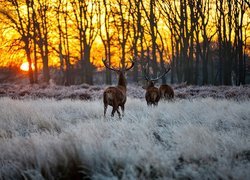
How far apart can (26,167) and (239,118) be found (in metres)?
5.36

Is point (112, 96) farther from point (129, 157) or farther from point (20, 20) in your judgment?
point (20, 20)

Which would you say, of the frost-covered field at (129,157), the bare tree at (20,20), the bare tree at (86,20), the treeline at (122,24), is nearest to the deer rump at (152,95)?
the frost-covered field at (129,157)

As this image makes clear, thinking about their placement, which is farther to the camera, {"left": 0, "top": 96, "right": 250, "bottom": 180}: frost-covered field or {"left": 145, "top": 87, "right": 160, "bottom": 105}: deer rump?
{"left": 145, "top": 87, "right": 160, "bottom": 105}: deer rump

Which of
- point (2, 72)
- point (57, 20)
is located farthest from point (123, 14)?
point (2, 72)

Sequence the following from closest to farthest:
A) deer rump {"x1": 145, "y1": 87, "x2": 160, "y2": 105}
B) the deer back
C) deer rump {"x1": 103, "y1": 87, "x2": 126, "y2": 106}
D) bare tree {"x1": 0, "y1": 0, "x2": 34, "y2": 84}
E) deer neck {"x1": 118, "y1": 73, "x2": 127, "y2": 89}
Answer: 1. deer rump {"x1": 103, "y1": 87, "x2": 126, "y2": 106}
2. deer neck {"x1": 118, "y1": 73, "x2": 127, "y2": 89}
3. deer rump {"x1": 145, "y1": 87, "x2": 160, "y2": 105}
4. the deer back
5. bare tree {"x1": 0, "y1": 0, "x2": 34, "y2": 84}

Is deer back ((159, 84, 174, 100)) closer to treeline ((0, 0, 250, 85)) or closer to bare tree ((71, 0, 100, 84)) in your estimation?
treeline ((0, 0, 250, 85))

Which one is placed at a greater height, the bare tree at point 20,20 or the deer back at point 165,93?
the bare tree at point 20,20

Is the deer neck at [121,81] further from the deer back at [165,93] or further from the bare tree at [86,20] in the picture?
the bare tree at [86,20]

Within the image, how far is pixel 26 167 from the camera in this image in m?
4.80

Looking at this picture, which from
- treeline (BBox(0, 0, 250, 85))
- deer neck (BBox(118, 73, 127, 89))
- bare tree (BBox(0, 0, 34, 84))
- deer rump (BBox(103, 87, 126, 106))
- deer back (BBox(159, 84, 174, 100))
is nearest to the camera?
deer rump (BBox(103, 87, 126, 106))

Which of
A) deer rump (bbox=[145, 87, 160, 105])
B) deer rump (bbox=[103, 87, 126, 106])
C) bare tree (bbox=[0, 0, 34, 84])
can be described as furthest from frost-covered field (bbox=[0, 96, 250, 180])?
bare tree (bbox=[0, 0, 34, 84])

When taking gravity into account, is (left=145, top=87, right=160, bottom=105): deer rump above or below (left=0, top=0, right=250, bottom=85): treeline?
below

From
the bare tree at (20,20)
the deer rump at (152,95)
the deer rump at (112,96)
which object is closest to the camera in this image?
the deer rump at (112,96)

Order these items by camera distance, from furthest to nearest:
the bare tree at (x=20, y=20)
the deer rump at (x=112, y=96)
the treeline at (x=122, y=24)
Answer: the bare tree at (x=20, y=20) → the treeline at (x=122, y=24) → the deer rump at (x=112, y=96)
